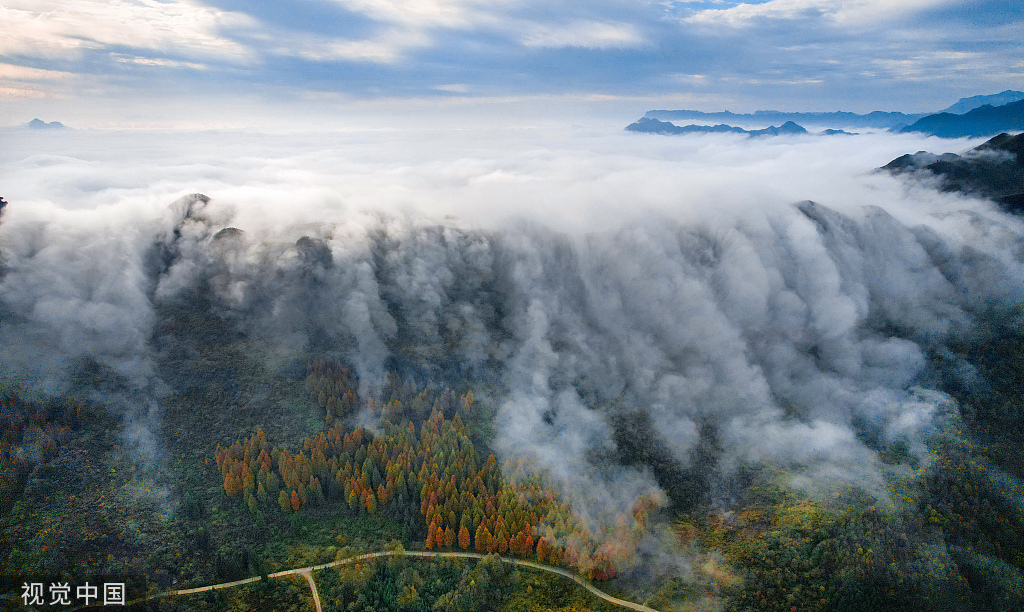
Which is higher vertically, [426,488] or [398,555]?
[426,488]

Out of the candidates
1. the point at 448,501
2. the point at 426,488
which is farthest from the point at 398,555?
the point at 426,488

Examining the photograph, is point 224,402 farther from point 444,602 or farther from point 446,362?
point 444,602

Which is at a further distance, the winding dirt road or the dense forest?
the dense forest

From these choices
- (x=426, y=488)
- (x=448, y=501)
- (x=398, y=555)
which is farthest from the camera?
(x=426, y=488)

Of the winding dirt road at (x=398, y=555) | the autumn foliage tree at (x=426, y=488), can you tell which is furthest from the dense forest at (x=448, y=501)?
the winding dirt road at (x=398, y=555)

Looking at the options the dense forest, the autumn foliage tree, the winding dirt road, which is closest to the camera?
the winding dirt road

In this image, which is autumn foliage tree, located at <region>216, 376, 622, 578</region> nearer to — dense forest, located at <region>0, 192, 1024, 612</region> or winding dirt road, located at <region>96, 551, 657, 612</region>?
dense forest, located at <region>0, 192, 1024, 612</region>

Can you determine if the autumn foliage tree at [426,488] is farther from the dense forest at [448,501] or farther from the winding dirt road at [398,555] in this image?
the winding dirt road at [398,555]

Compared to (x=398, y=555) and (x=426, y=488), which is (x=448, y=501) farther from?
(x=398, y=555)

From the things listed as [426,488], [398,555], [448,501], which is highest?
[426,488]

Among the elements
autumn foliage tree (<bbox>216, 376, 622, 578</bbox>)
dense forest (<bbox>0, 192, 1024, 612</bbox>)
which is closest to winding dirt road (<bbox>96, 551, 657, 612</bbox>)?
dense forest (<bbox>0, 192, 1024, 612</bbox>)

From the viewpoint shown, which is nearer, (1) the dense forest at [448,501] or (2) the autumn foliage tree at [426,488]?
(1) the dense forest at [448,501]
